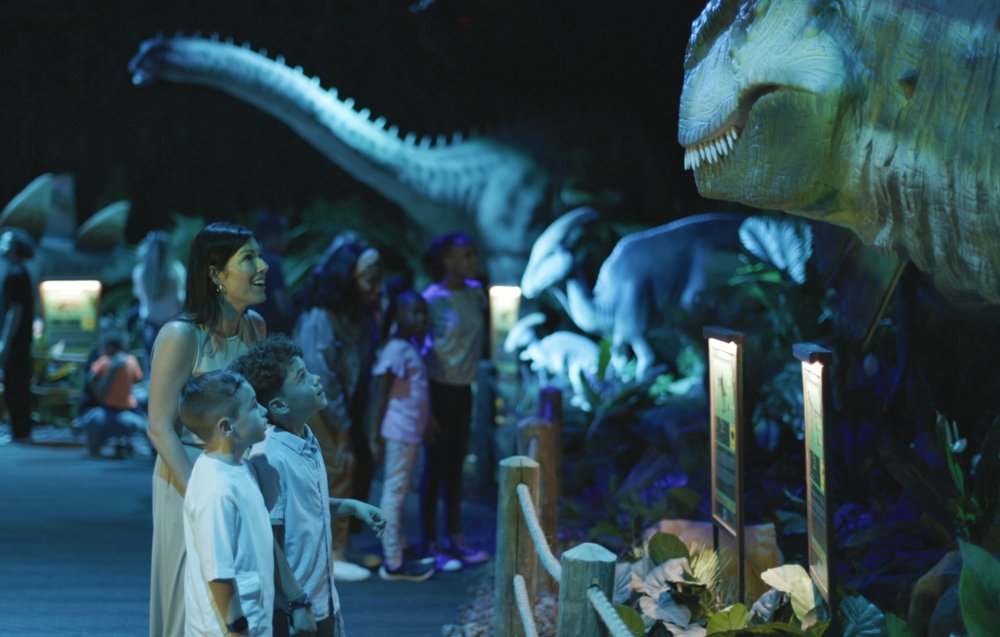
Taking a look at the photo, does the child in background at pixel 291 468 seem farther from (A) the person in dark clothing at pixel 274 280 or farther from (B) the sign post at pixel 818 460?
(A) the person in dark clothing at pixel 274 280

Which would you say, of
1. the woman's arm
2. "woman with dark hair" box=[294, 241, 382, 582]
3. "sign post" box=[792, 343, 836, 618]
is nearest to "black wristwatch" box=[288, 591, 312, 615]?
the woman's arm

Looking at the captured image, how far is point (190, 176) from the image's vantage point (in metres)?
16.7

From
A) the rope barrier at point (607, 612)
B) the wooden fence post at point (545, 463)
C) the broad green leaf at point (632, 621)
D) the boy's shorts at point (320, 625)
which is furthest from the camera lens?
the wooden fence post at point (545, 463)

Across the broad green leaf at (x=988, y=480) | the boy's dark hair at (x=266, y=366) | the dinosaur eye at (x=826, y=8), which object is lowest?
the broad green leaf at (x=988, y=480)

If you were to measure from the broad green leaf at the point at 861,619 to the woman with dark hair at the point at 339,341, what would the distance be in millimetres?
2619

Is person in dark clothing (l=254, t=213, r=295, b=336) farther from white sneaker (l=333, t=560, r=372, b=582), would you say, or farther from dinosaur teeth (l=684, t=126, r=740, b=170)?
dinosaur teeth (l=684, t=126, r=740, b=170)

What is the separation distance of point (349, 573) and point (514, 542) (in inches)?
70.7

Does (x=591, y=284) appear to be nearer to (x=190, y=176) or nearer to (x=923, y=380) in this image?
(x=923, y=380)

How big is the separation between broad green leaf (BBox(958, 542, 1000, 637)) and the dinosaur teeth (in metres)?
1.20

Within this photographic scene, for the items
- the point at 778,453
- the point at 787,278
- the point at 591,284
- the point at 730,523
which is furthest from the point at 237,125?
the point at 730,523

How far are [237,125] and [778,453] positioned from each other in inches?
461

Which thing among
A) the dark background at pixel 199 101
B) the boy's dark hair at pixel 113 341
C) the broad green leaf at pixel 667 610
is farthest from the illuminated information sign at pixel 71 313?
the broad green leaf at pixel 667 610

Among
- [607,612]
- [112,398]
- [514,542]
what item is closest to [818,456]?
[607,612]

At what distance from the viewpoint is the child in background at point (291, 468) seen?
3.24m
